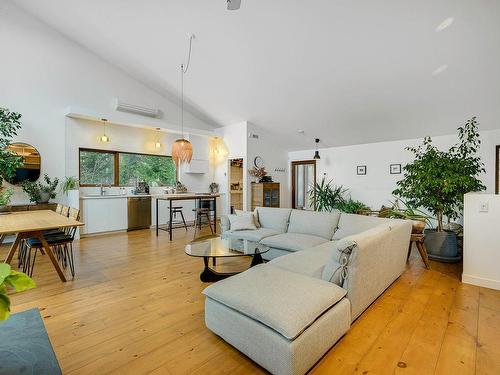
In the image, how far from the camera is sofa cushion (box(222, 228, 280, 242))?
12.0 feet

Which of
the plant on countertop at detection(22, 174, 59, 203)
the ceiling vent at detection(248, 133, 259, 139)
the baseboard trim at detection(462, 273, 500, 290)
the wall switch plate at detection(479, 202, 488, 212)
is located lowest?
the baseboard trim at detection(462, 273, 500, 290)

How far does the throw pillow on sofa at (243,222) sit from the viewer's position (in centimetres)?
401

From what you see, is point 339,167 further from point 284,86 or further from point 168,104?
point 168,104

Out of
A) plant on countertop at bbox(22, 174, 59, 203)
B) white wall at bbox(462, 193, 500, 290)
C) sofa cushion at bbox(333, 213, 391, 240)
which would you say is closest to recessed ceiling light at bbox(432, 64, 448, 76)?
white wall at bbox(462, 193, 500, 290)

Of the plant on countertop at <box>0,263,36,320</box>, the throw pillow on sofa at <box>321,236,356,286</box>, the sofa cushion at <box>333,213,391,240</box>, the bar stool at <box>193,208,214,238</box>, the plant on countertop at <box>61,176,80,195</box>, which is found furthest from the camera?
the bar stool at <box>193,208,214,238</box>

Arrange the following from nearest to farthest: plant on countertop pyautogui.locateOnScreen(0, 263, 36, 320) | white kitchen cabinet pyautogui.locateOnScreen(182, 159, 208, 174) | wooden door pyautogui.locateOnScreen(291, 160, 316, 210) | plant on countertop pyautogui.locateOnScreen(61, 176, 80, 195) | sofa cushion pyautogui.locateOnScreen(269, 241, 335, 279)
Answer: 1. plant on countertop pyautogui.locateOnScreen(0, 263, 36, 320)
2. sofa cushion pyautogui.locateOnScreen(269, 241, 335, 279)
3. plant on countertop pyautogui.locateOnScreen(61, 176, 80, 195)
4. white kitchen cabinet pyautogui.locateOnScreen(182, 159, 208, 174)
5. wooden door pyautogui.locateOnScreen(291, 160, 316, 210)

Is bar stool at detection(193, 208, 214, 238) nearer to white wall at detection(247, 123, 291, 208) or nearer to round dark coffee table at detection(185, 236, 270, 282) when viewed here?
white wall at detection(247, 123, 291, 208)

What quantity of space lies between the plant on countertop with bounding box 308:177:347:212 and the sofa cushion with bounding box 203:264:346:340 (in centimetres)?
519

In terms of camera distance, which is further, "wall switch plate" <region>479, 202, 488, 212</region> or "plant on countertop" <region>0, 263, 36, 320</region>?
"wall switch plate" <region>479, 202, 488, 212</region>

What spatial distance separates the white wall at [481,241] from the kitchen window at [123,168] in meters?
6.51

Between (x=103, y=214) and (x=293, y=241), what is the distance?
458 cm

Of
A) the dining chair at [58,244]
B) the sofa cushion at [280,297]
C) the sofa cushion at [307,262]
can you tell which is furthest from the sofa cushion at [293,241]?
the dining chair at [58,244]

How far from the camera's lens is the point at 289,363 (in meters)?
1.46

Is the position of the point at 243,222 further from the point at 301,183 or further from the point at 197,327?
the point at 301,183
